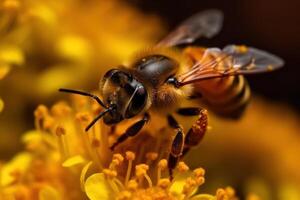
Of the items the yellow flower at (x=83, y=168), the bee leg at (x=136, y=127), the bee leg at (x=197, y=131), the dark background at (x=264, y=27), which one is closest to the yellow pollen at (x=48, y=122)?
the yellow flower at (x=83, y=168)

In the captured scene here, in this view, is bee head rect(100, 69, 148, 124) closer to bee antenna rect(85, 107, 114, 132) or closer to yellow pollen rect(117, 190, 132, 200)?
bee antenna rect(85, 107, 114, 132)

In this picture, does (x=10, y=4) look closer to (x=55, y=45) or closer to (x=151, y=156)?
(x=55, y=45)

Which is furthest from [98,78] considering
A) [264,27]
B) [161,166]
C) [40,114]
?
[264,27]

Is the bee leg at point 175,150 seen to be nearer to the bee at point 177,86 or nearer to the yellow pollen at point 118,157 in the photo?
the bee at point 177,86

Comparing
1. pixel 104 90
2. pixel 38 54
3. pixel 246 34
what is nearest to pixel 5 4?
pixel 38 54

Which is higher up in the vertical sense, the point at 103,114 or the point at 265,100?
the point at 103,114

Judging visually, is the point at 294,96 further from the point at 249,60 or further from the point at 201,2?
the point at 249,60
